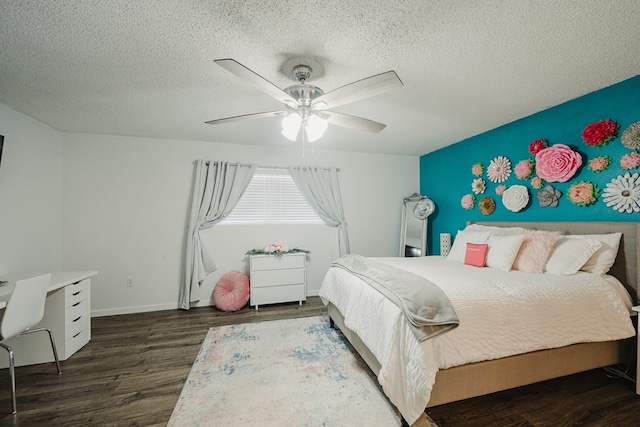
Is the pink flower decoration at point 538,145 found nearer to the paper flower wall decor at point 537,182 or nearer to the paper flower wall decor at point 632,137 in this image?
the paper flower wall decor at point 537,182

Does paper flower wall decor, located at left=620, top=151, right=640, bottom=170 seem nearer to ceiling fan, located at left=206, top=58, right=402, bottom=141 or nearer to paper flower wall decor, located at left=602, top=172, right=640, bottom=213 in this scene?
paper flower wall decor, located at left=602, top=172, right=640, bottom=213

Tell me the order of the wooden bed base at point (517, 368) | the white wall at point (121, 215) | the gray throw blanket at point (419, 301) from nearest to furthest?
the gray throw blanket at point (419, 301) < the wooden bed base at point (517, 368) < the white wall at point (121, 215)

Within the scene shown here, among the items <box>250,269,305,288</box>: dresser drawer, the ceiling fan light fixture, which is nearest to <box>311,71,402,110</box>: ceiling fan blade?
the ceiling fan light fixture

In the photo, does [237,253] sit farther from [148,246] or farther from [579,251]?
[579,251]

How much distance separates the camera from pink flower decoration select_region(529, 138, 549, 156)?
2.69 metres

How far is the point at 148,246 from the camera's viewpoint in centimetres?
354

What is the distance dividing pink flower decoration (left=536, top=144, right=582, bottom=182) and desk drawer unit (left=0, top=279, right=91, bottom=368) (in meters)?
4.80

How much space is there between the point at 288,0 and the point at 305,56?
454 mm

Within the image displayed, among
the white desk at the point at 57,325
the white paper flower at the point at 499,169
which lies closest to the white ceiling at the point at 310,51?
the white paper flower at the point at 499,169

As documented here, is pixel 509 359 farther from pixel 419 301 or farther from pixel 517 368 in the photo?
pixel 419 301

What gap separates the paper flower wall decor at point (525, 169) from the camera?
9.20 feet

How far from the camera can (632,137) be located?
2.07 metres

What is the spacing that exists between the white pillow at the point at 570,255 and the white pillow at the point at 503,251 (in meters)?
0.25

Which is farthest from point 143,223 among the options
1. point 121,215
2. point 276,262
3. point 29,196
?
point 276,262
